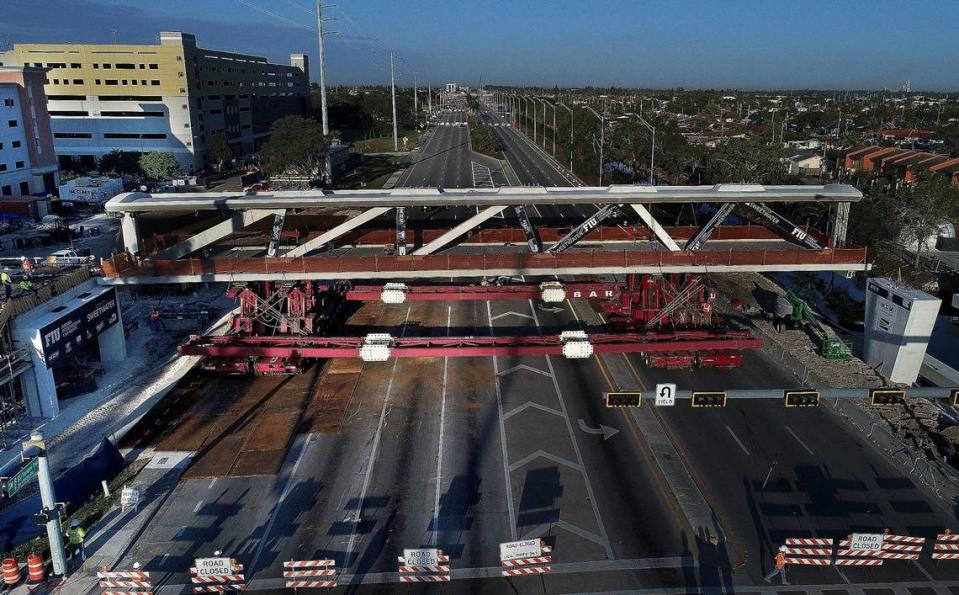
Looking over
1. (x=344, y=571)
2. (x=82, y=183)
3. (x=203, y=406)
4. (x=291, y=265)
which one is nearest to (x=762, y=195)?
(x=291, y=265)

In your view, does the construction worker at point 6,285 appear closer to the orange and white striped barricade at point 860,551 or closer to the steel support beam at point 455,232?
the steel support beam at point 455,232

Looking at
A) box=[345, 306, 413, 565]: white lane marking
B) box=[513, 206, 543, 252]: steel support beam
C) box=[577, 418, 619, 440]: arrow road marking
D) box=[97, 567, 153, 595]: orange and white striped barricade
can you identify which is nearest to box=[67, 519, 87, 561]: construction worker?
box=[97, 567, 153, 595]: orange and white striped barricade

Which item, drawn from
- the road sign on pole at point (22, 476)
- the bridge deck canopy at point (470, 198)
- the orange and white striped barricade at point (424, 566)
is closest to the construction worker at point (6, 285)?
the bridge deck canopy at point (470, 198)

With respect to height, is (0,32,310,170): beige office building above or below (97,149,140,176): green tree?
above

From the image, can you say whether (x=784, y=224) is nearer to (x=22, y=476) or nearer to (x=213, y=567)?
(x=213, y=567)

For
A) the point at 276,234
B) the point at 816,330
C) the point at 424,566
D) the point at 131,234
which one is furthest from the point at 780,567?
the point at 131,234

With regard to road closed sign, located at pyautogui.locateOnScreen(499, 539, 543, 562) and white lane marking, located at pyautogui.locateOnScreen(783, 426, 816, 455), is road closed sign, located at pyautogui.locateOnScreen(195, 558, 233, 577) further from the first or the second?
white lane marking, located at pyautogui.locateOnScreen(783, 426, 816, 455)

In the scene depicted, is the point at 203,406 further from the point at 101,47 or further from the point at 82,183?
the point at 101,47
